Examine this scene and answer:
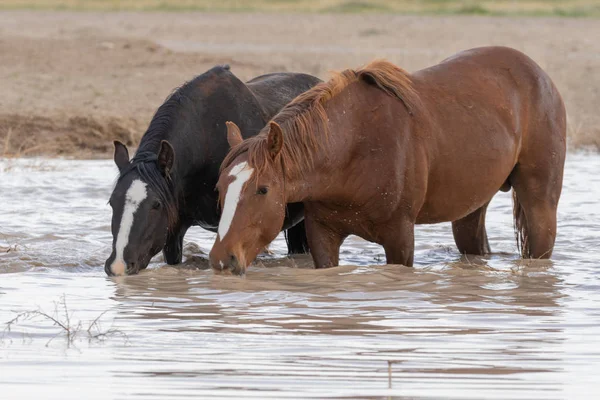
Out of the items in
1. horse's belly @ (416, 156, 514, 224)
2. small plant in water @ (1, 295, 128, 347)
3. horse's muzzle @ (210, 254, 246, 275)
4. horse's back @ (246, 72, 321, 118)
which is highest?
horse's back @ (246, 72, 321, 118)

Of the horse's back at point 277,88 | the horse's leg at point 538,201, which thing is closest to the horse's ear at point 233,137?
the horse's back at point 277,88

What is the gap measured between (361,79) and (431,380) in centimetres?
291

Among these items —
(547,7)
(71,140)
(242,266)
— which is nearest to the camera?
(242,266)

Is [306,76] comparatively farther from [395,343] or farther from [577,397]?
[577,397]

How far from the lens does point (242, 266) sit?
20.6 feet

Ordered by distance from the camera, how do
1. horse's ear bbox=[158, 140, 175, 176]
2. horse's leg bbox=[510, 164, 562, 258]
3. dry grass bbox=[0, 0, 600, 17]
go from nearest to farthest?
horse's ear bbox=[158, 140, 175, 176]
horse's leg bbox=[510, 164, 562, 258]
dry grass bbox=[0, 0, 600, 17]

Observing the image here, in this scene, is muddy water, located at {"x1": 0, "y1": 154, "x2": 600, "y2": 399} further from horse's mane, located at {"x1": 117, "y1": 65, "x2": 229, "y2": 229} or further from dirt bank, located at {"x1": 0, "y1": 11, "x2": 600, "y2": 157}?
dirt bank, located at {"x1": 0, "y1": 11, "x2": 600, "y2": 157}

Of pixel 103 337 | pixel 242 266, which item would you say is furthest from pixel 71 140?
pixel 103 337

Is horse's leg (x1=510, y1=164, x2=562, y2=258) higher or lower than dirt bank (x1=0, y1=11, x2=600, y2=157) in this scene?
lower

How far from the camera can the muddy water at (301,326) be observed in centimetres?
434

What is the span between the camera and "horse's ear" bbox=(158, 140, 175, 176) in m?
6.95

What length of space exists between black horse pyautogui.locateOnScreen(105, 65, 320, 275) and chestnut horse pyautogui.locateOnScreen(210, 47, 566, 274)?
2.07 feet

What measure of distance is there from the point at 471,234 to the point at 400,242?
1.65 m

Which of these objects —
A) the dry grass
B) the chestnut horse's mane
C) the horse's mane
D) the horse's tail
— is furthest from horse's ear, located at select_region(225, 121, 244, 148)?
the dry grass
